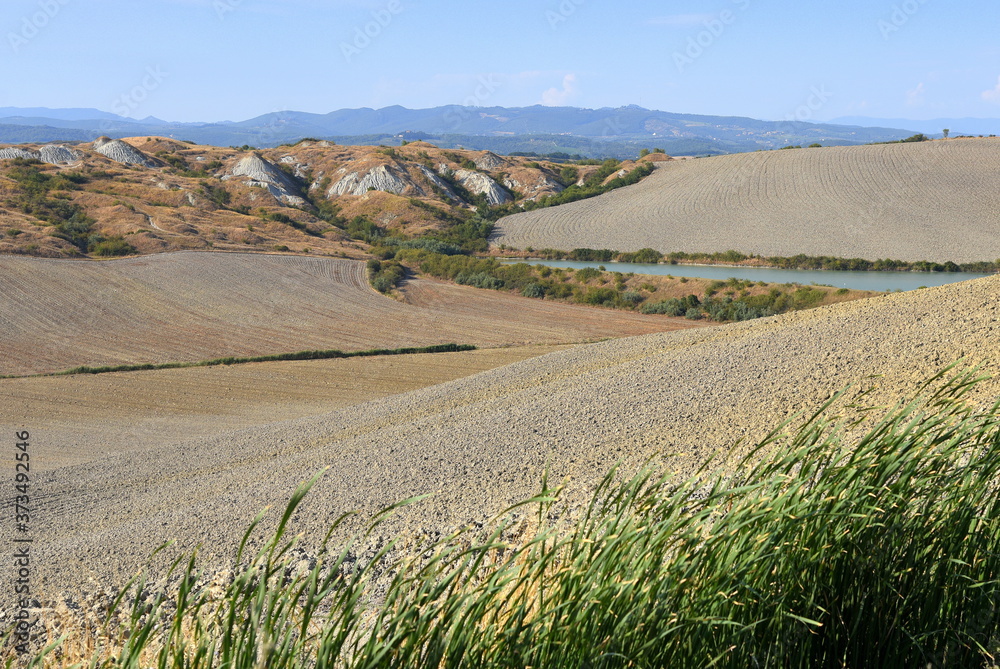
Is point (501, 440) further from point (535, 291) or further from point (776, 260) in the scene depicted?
point (776, 260)

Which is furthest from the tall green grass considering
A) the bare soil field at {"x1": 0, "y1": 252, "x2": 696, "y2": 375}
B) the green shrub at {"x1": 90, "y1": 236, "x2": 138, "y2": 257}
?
the green shrub at {"x1": 90, "y1": 236, "x2": 138, "y2": 257}

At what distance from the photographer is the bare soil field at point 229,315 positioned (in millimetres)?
37062

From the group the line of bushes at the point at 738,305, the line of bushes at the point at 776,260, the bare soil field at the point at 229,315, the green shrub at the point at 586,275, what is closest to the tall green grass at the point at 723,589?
the bare soil field at the point at 229,315

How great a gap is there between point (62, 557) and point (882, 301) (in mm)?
18213

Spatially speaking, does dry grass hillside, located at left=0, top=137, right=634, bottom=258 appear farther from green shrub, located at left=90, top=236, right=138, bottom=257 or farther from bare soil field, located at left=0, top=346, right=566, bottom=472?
bare soil field, located at left=0, top=346, right=566, bottom=472

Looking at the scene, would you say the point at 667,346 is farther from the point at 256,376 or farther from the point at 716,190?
the point at 716,190

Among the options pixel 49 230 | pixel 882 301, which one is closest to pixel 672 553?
pixel 882 301

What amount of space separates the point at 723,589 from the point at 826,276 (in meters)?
60.2

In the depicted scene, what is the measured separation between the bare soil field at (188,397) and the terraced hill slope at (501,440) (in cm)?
178

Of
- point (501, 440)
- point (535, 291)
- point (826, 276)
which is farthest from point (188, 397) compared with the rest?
point (826, 276)

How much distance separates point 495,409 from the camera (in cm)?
1866

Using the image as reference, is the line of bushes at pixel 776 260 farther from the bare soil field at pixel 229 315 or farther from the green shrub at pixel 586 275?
the bare soil field at pixel 229 315

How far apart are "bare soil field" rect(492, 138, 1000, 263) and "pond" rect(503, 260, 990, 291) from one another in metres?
4.07

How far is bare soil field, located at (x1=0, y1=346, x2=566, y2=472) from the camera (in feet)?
75.1
